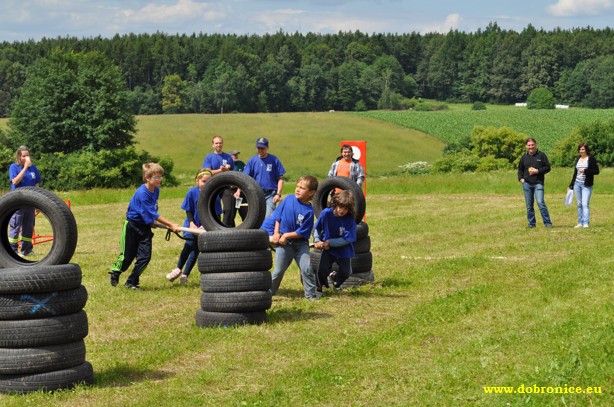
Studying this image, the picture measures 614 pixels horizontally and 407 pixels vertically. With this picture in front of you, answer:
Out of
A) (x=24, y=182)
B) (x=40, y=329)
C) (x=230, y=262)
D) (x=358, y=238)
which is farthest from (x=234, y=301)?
(x=24, y=182)

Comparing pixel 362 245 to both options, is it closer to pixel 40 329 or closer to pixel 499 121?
pixel 40 329

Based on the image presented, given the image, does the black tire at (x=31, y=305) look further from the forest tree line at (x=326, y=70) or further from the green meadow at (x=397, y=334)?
the forest tree line at (x=326, y=70)

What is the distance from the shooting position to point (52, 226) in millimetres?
8188

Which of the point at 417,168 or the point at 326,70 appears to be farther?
the point at 326,70

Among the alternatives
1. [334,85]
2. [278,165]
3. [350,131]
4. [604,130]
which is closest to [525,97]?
[334,85]

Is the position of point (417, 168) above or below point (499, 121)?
below

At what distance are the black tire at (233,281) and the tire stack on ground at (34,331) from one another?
2.65 meters

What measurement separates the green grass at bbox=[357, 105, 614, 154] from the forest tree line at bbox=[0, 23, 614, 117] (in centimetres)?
2955

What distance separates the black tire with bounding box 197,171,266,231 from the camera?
35.6 feet

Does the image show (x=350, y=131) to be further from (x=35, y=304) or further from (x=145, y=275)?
(x=35, y=304)

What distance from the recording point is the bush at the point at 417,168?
258ft

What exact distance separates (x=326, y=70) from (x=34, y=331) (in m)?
163

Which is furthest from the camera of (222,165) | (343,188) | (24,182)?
(24,182)

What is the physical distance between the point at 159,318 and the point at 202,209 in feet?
4.78
